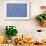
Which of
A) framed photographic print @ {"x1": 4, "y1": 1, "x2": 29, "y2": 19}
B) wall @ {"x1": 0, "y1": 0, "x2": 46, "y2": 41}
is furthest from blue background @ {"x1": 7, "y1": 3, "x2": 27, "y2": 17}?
wall @ {"x1": 0, "y1": 0, "x2": 46, "y2": 41}

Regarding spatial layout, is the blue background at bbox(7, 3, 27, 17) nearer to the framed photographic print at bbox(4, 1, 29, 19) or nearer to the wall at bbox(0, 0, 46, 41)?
the framed photographic print at bbox(4, 1, 29, 19)

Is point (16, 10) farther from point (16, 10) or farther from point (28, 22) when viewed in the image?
point (28, 22)

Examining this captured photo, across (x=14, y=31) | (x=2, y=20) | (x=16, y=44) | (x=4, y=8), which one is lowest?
(x=16, y=44)

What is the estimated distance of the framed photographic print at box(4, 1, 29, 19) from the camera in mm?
3422

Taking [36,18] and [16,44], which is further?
[36,18]

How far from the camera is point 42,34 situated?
345 cm

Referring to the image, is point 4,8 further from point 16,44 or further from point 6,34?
point 16,44

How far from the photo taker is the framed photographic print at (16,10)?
3.42 meters

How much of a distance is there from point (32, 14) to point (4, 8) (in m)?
0.55

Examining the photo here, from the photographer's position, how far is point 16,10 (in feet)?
11.3

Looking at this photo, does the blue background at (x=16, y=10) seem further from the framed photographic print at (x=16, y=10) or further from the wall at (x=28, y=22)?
the wall at (x=28, y=22)

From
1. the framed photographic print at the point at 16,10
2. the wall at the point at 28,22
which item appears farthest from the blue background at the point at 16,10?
the wall at the point at 28,22

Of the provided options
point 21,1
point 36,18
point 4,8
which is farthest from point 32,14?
point 4,8

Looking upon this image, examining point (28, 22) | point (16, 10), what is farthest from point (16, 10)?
point (28, 22)
